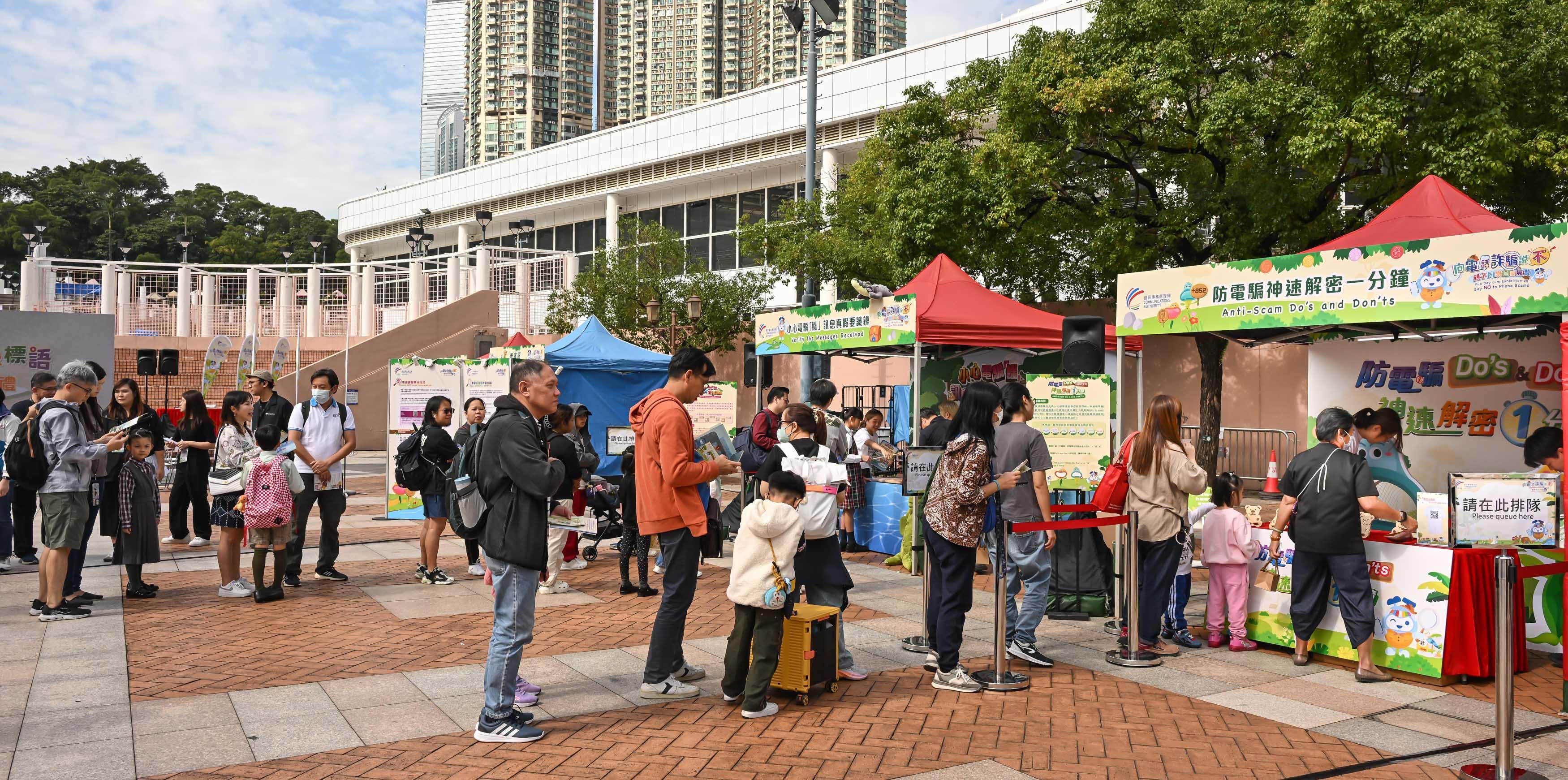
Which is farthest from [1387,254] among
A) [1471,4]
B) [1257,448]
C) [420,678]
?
[1257,448]

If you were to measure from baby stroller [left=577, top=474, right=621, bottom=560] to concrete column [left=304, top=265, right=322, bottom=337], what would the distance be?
23056 millimetres

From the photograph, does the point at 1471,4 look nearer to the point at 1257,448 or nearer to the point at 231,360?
the point at 1257,448

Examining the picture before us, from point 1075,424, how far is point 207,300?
28.3 meters

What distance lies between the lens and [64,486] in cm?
738

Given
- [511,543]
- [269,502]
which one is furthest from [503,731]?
[269,502]

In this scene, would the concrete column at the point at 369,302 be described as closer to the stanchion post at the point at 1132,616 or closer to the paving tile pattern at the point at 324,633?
the paving tile pattern at the point at 324,633

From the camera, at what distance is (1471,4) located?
44.1 feet

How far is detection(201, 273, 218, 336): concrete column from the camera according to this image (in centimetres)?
3025

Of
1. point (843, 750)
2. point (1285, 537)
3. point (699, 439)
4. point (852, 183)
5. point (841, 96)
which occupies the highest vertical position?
point (841, 96)

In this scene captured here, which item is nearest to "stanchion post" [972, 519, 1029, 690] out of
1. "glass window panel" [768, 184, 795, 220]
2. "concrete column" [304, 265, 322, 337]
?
"glass window panel" [768, 184, 795, 220]

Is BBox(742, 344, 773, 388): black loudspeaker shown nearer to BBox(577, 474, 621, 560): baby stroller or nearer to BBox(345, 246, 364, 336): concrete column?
BBox(577, 474, 621, 560): baby stroller

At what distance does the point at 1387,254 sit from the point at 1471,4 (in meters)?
8.43

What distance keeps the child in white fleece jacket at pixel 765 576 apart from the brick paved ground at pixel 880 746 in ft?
0.70

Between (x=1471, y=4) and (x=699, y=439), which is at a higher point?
(x=1471, y=4)
